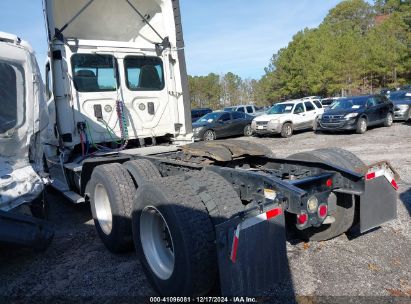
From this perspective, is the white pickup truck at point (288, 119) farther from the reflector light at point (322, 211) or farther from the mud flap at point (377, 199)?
the reflector light at point (322, 211)

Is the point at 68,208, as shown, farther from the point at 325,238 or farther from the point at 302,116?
the point at 302,116

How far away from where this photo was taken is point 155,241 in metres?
3.70

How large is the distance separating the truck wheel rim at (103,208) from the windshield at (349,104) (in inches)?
577

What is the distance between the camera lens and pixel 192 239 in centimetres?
294

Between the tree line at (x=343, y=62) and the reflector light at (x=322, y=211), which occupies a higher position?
the tree line at (x=343, y=62)

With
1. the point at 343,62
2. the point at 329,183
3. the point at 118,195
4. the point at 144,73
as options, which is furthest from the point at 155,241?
the point at 343,62

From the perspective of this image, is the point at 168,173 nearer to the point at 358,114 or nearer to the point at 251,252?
the point at 251,252

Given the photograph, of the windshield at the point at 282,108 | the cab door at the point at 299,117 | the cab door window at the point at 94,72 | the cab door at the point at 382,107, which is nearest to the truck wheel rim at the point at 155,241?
the cab door window at the point at 94,72

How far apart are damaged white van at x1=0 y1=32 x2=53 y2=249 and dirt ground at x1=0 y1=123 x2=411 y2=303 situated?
0.53m

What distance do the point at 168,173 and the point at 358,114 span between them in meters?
14.0

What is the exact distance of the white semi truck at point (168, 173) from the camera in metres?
2.93

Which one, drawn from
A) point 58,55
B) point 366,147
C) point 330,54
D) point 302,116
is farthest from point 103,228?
point 330,54

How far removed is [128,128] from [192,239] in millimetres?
3924

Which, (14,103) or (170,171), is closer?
(170,171)
